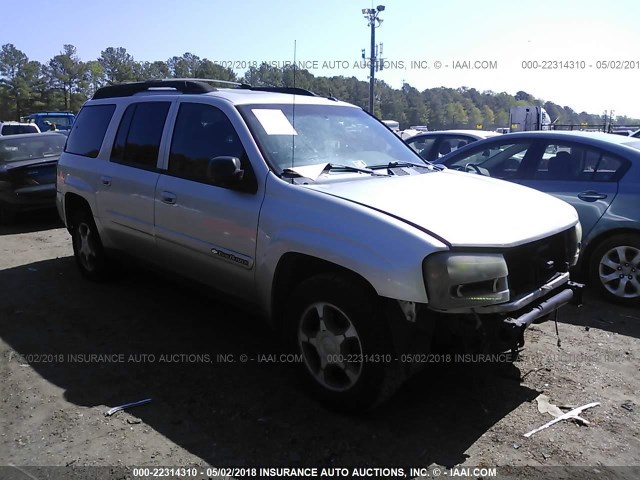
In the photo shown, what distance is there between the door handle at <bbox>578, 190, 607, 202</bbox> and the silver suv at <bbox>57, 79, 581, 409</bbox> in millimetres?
1753

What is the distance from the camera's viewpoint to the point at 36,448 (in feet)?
9.82

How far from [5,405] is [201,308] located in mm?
1882

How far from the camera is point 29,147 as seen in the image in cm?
1008

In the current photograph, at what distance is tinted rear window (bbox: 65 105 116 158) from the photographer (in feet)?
17.8

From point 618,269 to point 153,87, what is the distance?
4820 mm

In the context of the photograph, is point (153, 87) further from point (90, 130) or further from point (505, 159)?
point (505, 159)

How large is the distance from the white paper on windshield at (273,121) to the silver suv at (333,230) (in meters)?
0.01

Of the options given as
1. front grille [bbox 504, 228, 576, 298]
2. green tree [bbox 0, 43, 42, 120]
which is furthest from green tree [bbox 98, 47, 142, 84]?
front grille [bbox 504, 228, 576, 298]

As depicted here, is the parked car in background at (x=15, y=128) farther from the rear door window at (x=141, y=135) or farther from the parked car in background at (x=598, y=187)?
the parked car in background at (x=598, y=187)

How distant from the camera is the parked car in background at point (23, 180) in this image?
9.16m

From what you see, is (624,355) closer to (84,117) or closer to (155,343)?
(155,343)

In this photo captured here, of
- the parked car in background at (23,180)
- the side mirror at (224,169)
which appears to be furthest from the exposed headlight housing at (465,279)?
the parked car in background at (23,180)

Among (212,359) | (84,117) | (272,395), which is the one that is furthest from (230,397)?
(84,117)

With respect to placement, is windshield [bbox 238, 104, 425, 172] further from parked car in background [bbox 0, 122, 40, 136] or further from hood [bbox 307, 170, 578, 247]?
parked car in background [bbox 0, 122, 40, 136]
